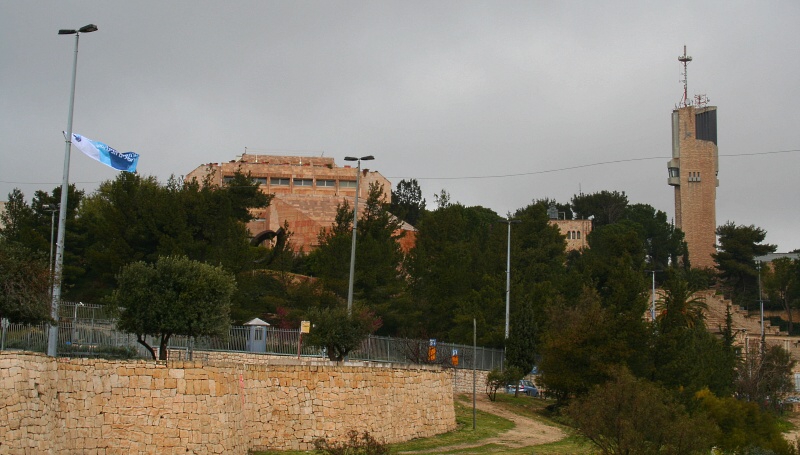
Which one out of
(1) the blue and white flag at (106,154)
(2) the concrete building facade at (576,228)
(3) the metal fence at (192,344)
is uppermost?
(2) the concrete building facade at (576,228)

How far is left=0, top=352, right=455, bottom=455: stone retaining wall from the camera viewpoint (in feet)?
56.5

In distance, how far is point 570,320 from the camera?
44812 mm

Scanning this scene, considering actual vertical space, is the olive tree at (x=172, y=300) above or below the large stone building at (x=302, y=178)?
below

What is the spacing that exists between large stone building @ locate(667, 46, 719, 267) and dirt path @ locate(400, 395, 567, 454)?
7856 cm

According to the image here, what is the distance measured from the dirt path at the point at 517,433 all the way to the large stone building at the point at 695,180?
78559 mm

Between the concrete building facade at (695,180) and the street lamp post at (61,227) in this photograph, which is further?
the concrete building facade at (695,180)

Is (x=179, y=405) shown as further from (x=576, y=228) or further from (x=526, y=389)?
(x=576, y=228)

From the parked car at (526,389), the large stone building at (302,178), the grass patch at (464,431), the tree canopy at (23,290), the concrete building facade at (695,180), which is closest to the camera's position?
the tree canopy at (23,290)

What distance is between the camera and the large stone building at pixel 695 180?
4444 inches

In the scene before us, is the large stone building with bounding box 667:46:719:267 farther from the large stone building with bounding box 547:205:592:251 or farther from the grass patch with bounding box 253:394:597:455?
the grass patch with bounding box 253:394:597:455

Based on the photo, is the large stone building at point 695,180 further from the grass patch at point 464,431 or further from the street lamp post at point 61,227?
the street lamp post at point 61,227

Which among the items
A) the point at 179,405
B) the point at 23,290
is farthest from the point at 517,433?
the point at 23,290

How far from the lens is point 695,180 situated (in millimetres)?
114062

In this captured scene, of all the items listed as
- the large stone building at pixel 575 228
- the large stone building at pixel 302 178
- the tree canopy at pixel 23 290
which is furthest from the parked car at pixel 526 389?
the large stone building at pixel 575 228
